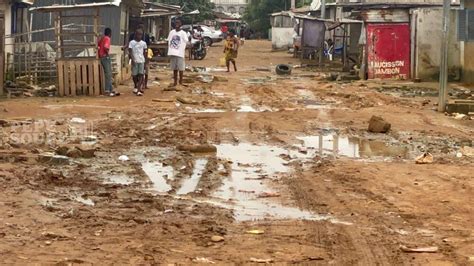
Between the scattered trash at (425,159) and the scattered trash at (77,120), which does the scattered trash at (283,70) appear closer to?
the scattered trash at (77,120)

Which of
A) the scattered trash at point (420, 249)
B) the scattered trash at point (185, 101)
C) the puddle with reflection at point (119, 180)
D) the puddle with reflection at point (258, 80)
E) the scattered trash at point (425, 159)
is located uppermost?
the puddle with reflection at point (258, 80)

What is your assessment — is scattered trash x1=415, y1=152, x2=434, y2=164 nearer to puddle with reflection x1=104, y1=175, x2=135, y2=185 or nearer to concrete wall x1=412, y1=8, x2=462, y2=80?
puddle with reflection x1=104, y1=175, x2=135, y2=185

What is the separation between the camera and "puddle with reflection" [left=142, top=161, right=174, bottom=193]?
8312mm

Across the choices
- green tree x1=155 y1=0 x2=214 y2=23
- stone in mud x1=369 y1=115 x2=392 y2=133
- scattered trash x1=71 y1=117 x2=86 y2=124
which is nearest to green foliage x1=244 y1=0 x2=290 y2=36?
green tree x1=155 y1=0 x2=214 y2=23

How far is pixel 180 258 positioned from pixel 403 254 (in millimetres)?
1671

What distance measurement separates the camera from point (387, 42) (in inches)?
→ 1000

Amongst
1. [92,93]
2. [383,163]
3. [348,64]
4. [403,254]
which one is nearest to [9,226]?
[403,254]

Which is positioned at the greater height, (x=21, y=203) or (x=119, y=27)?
(x=119, y=27)

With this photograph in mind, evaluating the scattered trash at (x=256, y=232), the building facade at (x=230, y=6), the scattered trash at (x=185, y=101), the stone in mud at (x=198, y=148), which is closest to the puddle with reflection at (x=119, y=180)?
the stone in mud at (x=198, y=148)

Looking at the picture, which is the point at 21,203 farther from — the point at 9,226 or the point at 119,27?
the point at 119,27

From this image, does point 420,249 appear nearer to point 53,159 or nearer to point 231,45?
point 53,159

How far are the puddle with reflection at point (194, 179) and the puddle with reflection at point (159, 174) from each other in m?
0.17

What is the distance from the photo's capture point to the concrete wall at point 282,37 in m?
54.1

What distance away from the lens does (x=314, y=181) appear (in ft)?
28.9
